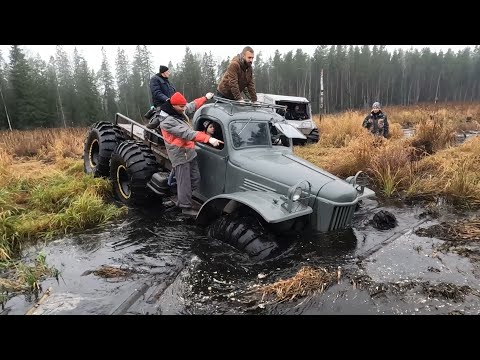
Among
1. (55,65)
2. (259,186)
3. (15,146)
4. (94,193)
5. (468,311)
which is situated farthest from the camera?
(55,65)

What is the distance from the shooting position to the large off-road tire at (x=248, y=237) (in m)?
4.10

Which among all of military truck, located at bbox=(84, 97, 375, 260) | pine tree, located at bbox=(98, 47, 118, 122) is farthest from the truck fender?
pine tree, located at bbox=(98, 47, 118, 122)

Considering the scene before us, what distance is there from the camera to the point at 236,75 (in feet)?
19.7

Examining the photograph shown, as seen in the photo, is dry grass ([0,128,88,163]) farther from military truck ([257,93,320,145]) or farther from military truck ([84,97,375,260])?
military truck ([257,93,320,145])

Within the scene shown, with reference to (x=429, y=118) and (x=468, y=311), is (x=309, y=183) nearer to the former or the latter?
(x=468, y=311)

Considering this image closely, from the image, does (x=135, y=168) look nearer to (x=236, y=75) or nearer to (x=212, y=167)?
(x=212, y=167)

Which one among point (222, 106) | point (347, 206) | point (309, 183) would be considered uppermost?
point (222, 106)

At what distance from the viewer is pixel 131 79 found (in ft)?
192

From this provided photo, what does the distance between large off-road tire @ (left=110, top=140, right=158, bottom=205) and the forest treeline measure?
34.2m

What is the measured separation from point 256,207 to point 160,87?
12.9ft

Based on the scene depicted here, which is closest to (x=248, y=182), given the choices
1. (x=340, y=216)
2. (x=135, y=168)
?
(x=340, y=216)

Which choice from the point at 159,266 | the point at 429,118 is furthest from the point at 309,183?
the point at 429,118

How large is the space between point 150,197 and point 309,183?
2.96m

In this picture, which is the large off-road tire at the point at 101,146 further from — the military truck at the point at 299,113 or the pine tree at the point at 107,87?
the pine tree at the point at 107,87
